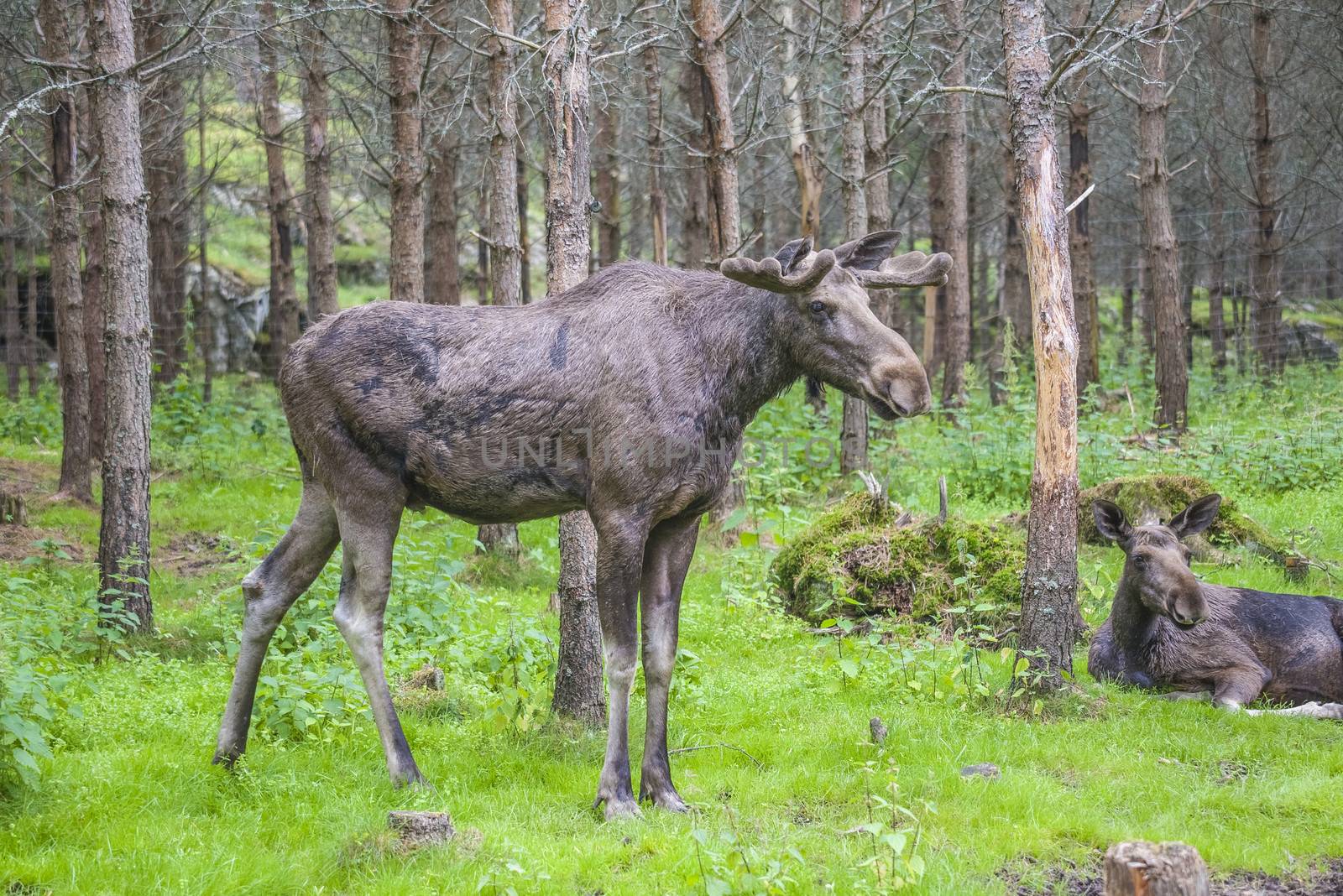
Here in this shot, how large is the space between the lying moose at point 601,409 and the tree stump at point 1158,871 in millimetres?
2212

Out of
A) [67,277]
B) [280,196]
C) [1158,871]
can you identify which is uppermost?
[280,196]

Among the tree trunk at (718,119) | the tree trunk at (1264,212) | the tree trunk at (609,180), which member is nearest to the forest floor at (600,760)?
the tree trunk at (718,119)

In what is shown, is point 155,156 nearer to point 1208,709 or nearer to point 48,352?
point 48,352

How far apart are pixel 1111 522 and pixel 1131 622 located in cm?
71

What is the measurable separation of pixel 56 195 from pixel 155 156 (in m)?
3.42

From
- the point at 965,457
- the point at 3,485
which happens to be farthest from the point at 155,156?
the point at 965,457

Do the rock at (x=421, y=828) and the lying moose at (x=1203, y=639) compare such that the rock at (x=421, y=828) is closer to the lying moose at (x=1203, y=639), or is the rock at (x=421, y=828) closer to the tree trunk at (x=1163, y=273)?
the lying moose at (x=1203, y=639)

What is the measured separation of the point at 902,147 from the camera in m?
25.4

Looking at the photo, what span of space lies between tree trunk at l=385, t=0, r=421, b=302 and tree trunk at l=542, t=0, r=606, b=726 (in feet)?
15.7

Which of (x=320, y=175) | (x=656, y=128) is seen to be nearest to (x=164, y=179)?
(x=320, y=175)

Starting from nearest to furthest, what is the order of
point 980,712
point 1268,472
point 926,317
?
point 980,712 → point 1268,472 → point 926,317

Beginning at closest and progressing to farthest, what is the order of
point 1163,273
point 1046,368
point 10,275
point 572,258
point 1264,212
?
1. point 572,258
2. point 1046,368
3. point 1163,273
4. point 1264,212
5. point 10,275

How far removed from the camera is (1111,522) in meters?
8.26

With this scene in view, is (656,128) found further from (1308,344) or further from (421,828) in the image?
(1308,344)
